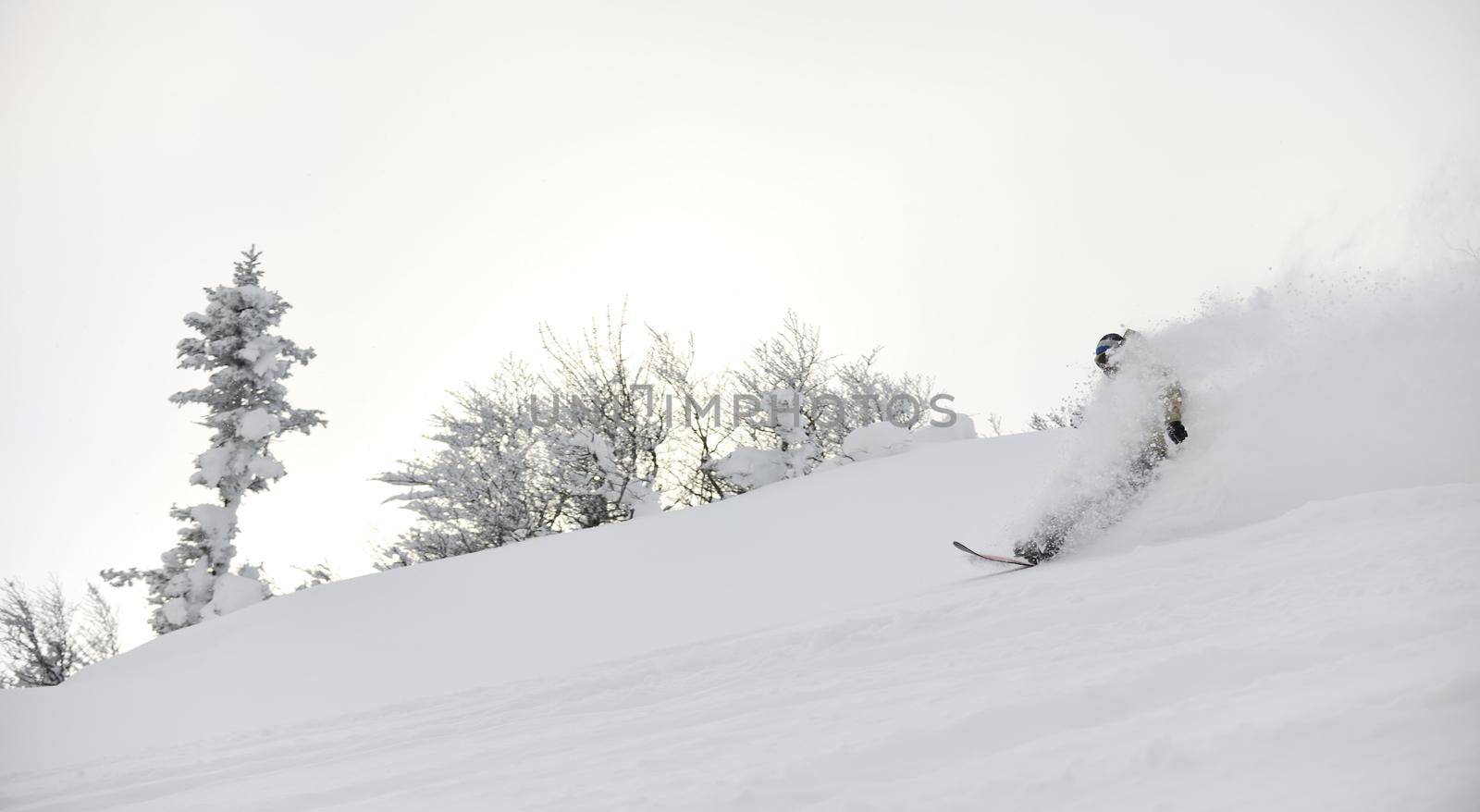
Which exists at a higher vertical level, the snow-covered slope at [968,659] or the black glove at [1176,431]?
the black glove at [1176,431]

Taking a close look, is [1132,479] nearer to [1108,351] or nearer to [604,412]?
[1108,351]

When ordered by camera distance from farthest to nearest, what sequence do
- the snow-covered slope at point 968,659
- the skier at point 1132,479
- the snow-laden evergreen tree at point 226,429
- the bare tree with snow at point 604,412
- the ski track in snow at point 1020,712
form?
the bare tree with snow at point 604,412 → the snow-laden evergreen tree at point 226,429 → the skier at point 1132,479 → the snow-covered slope at point 968,659 → the ski track in snow at point 1020,712

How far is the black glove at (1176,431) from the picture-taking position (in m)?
7.52

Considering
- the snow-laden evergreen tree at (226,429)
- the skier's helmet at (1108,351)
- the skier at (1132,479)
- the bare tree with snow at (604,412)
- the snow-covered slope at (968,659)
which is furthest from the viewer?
the bare tree with snow at (604,412)

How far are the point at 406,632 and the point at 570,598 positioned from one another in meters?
2.06

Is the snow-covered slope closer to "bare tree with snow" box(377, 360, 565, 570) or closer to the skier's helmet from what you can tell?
the skier's helmet

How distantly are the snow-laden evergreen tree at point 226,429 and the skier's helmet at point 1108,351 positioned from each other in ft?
51.2

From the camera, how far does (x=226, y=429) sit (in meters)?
17.4

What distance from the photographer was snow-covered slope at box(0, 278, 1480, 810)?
229cm

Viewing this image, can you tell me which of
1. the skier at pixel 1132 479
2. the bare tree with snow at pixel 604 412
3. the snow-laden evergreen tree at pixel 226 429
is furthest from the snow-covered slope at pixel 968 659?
the bare tree with snow at pixel 604 412

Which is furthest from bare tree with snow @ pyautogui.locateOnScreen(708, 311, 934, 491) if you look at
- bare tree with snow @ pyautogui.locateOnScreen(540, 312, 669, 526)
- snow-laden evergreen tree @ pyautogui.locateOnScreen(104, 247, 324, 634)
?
snow-laden evergreen tree @ pyautogui.locateOnScreen(104, 247, 324, 634)

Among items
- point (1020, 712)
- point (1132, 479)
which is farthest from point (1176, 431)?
point (1020, 712)

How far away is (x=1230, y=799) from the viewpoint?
191cm

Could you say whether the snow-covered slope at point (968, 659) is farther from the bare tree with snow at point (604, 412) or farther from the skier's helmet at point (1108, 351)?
the bare tree with snow at point (604, 412)
